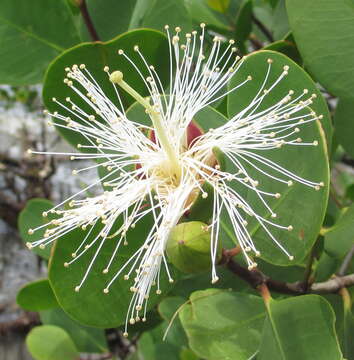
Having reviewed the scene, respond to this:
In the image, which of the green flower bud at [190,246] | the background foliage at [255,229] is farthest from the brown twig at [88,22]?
the green flower bud at [190,246]

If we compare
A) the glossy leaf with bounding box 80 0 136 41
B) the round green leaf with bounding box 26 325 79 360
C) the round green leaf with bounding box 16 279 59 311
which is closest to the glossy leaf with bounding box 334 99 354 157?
the glossy leaf with bounding box 80 0 136 41

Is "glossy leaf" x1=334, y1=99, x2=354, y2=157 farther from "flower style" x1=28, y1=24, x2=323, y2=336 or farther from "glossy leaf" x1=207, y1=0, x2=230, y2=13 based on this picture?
"glossy leaf" x1=207, y1=0, x2=230, y2=13

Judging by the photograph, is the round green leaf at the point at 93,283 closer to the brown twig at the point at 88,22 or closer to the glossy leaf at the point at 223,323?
the glossy leaf at the point at 223,323

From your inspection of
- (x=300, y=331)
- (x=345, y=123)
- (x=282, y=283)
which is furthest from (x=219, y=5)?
(x=300, y=331)

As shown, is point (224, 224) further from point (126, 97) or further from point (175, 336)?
point (175, 336)

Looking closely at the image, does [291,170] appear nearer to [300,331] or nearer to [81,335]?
[300,331]

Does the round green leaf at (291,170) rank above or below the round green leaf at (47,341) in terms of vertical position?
above
